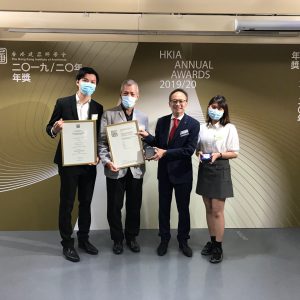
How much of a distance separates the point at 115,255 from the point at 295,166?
237 cm

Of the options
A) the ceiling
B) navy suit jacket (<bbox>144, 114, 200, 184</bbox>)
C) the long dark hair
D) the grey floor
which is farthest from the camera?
the ceiling

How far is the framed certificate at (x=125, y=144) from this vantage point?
3224 millimetres

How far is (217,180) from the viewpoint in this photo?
10.4 feet

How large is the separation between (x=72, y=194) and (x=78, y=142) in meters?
0.49

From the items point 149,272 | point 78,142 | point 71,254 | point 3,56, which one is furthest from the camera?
point 3,56

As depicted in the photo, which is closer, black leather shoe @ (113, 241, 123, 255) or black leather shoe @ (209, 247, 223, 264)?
black leather shoe @ (209, 247, 223, 264)

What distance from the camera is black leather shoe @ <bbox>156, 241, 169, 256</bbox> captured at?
3416 millimetres

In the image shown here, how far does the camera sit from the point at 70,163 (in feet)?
10.3

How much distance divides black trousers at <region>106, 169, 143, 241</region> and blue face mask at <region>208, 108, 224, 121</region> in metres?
0.91

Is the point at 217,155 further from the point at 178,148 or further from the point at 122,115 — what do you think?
the point at 122,115

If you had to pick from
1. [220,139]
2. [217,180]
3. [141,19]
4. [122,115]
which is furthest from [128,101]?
[141,19]

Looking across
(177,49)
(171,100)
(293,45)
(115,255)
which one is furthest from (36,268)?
(293,45)

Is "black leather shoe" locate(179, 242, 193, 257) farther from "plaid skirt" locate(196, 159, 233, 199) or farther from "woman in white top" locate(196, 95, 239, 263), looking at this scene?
"plaid skirt" locate(196, 159, 233, 199)

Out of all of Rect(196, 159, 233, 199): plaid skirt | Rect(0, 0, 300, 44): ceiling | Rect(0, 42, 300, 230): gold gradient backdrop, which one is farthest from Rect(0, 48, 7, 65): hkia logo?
Rect(196, 159, 233, 199): plaid skirt
